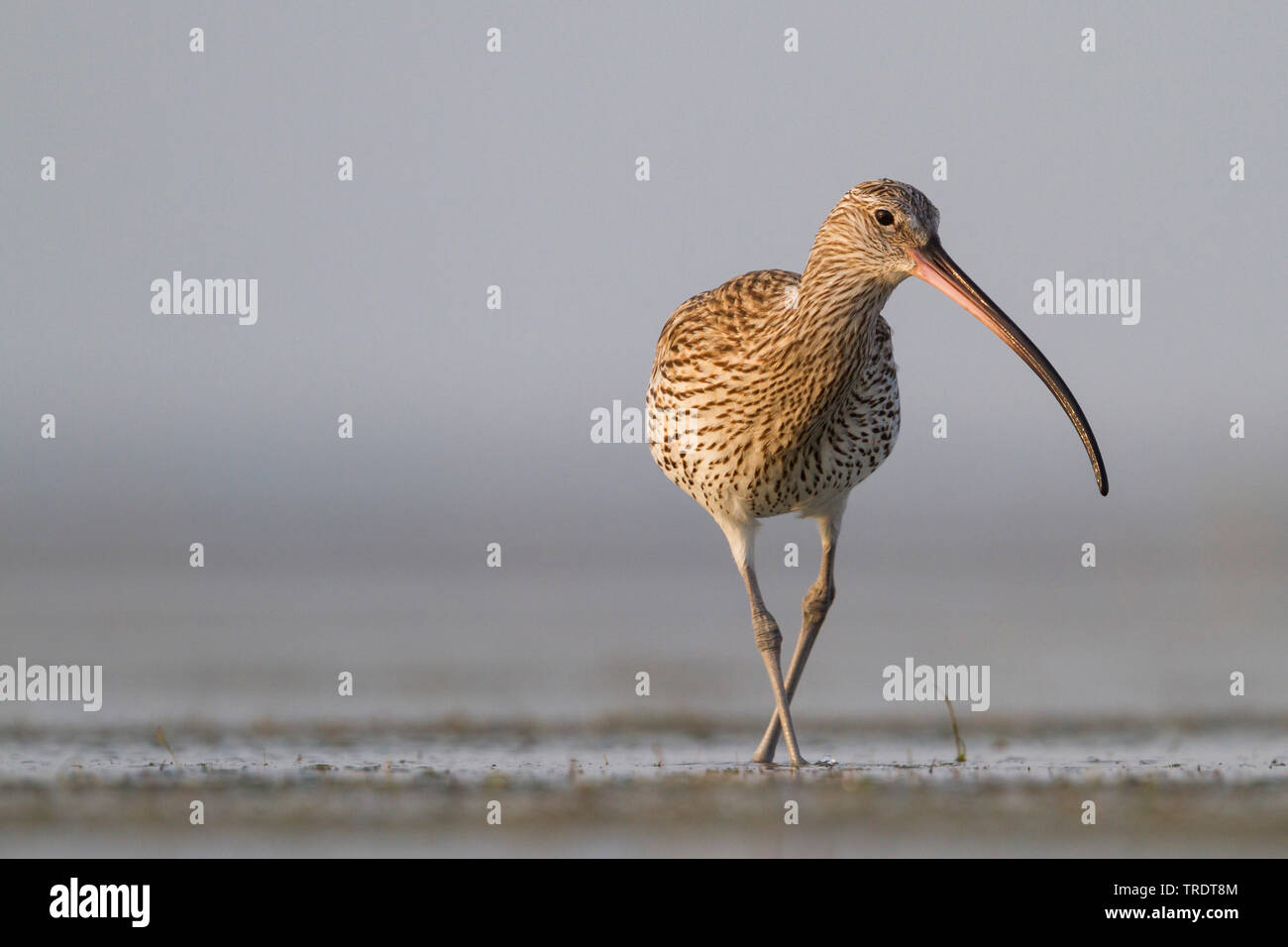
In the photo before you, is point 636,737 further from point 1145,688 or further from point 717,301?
point 1145,688

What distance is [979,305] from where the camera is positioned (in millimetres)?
10898

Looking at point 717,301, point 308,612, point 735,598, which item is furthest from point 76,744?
point 735,598

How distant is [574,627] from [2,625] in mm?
5071

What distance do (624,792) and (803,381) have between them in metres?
2.56

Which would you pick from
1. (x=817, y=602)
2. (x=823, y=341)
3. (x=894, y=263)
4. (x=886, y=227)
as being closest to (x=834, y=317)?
(x=823, y=341)

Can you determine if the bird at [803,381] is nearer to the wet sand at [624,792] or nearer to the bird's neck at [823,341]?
the bird's neck at [823,341]

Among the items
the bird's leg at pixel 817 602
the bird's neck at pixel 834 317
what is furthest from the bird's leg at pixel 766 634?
the bird's neck at pixel 834 317

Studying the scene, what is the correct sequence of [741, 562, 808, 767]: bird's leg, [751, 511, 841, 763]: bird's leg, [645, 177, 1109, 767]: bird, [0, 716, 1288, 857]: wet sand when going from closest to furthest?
1. [0, 716, 1288, 857]: wet sand
2. [645, 177, 1109, 767]: bird
3. [741, 562, 808, 767]: bird's leg
4. [751, 511, 841, 763]: bird's leg

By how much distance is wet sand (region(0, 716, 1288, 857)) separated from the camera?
30.0 feet

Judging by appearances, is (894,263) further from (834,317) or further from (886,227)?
(834,317)

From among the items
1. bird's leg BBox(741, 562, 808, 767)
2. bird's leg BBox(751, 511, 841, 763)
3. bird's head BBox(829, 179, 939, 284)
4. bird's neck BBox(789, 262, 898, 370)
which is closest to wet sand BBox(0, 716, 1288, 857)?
bird's leg BBox(751, 511, 841, 763)

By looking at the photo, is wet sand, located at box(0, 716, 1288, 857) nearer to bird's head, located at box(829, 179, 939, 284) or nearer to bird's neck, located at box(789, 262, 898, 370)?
bird's neck, located at box(789, 262, 898, 370)

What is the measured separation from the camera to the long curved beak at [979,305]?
10.8 meters

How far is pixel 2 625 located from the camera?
728 inches
